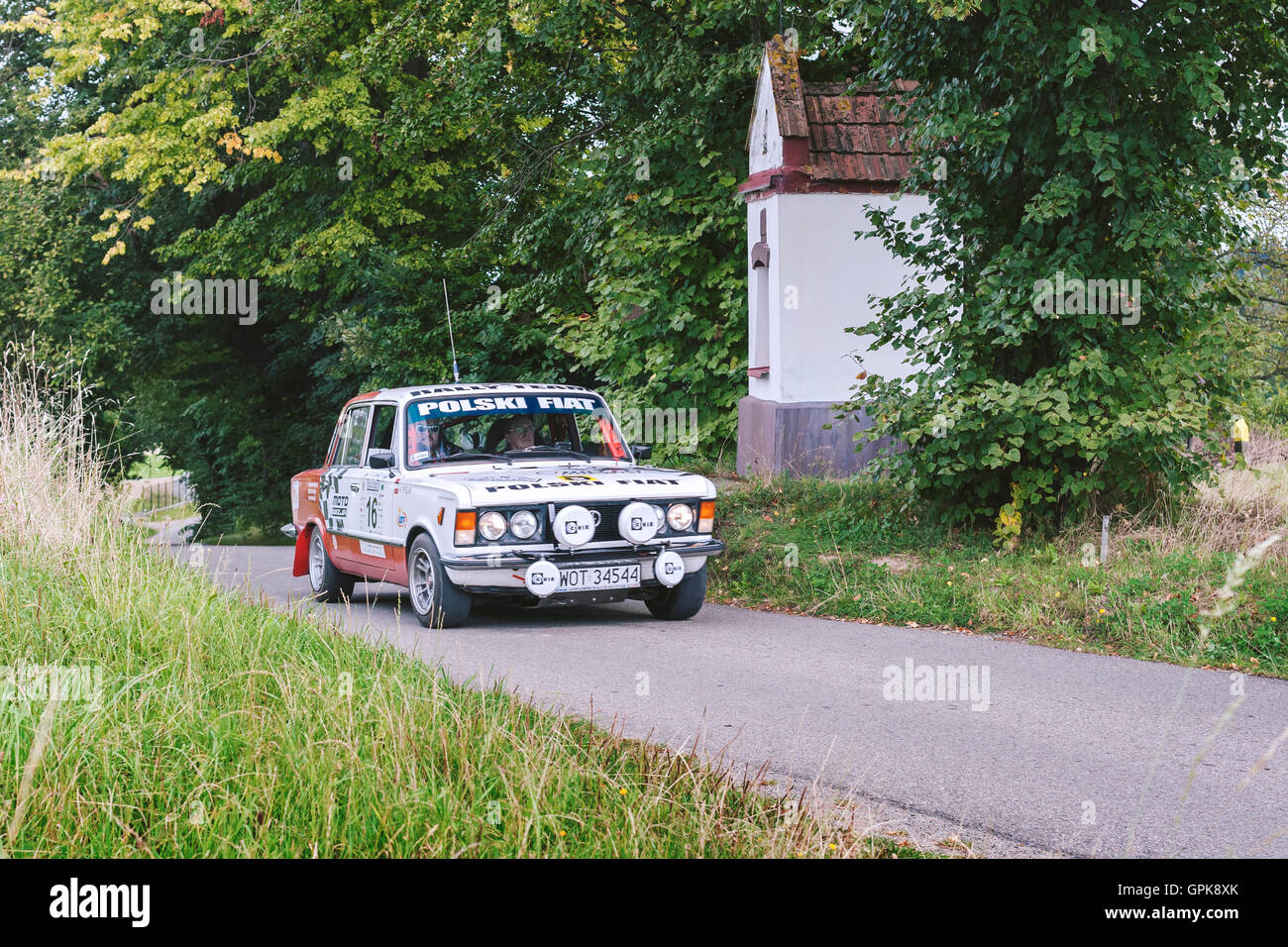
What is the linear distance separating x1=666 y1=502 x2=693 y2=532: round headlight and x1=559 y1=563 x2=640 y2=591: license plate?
50 centimetres

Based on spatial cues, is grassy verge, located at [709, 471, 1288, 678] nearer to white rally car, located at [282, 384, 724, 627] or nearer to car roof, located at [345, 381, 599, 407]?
white rally car, located at [282, 384, 724, 627]

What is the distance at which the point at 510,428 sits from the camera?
12328mm

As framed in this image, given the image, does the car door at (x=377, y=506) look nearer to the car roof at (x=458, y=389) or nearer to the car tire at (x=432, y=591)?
the car roof at (x=458, y=389)

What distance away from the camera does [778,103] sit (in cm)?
1941

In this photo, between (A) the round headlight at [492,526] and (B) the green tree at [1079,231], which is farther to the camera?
(B) the green tree at [1079,231]

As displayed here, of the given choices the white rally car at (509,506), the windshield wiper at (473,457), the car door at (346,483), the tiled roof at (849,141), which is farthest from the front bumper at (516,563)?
the tiled roof at (849,141)

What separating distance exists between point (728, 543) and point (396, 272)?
1458 centimetres

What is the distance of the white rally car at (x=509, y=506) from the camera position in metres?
10.5

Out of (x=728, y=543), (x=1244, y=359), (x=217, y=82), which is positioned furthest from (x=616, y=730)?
(x=217, y=82)

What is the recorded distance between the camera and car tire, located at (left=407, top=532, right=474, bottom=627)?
10.7m

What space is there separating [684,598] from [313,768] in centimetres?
669
